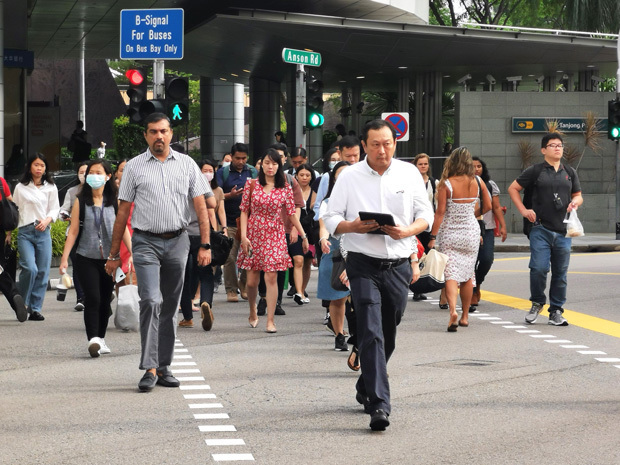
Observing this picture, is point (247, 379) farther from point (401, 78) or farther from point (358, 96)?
point (358, 96)

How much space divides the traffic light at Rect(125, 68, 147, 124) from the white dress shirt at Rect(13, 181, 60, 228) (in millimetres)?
2508

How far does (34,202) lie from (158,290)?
5099 millimetres

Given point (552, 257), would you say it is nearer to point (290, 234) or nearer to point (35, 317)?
point (290, 234)

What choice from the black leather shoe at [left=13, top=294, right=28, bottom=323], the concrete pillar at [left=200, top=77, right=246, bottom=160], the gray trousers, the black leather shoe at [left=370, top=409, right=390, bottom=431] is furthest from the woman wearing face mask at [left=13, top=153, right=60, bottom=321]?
the concrete pillar at [left=200, top=77, right=246, bottom=160]

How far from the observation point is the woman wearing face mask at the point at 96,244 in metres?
10.2

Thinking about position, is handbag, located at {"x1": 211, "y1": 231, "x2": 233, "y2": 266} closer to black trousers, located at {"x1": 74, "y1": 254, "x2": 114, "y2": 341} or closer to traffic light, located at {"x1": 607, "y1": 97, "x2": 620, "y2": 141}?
black trousers, located at {"x1": 74, "y1": 254, "x2": 114, "y2": 341}

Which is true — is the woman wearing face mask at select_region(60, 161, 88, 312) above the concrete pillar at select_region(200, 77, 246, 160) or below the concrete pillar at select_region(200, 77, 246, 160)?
below

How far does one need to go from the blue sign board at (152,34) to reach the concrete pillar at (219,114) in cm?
3368

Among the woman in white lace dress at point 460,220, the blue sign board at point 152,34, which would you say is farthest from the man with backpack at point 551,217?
the blue sign board at point 152,34

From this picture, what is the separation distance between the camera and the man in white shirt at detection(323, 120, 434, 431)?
724cm

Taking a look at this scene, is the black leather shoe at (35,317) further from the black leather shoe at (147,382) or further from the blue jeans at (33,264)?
the black leather shoe at (147,382)

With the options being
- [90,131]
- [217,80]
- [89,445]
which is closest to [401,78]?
[217,80]

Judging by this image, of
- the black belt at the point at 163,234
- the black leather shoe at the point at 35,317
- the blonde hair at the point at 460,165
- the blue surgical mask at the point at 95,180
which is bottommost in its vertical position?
the black leather shoe at the point at 35,317

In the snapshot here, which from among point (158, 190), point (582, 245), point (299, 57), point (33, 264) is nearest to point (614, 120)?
point (582, 245)
